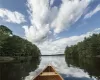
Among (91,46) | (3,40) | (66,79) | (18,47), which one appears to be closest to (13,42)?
(18,47)

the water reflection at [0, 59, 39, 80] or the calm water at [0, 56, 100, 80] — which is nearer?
the water reflection at [0, 59, 39, 80]

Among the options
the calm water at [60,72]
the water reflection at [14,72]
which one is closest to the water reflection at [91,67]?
the calm water at [60,72]

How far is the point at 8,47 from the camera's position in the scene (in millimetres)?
91062

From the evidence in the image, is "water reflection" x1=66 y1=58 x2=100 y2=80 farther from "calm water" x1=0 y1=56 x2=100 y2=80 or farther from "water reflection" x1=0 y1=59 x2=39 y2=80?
"water reflection" x1=0 y1=59 x2=39 y2=80

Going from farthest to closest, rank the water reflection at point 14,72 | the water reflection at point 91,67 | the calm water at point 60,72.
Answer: the water reflection at point 91,67, the calm water at point 60,72, the water reflection at point 14,72

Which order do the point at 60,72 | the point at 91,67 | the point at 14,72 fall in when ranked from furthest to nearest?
the point at 91,67 < the point at 60,72 < the point at 14,72

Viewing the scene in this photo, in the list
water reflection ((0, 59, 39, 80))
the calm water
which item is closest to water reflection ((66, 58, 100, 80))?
the calm water

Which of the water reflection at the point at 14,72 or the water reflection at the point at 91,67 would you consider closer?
the water reflection at the point at 14,72

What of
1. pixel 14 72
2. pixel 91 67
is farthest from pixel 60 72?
pixel 91 67

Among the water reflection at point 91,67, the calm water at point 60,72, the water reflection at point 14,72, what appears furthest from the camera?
the water reflection at point 91,67

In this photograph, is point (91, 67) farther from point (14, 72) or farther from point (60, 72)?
point (14, 72)

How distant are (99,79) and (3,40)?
64.3 metres

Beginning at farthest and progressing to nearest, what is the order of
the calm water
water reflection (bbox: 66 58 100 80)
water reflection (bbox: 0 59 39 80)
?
water reflection (bbox: 66 58 100 80) → the calm water → water reflection (bbox: 0 59 39 80)

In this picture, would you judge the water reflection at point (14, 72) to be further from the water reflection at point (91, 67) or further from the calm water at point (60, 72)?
the water reflection at point (91, 67)
